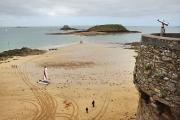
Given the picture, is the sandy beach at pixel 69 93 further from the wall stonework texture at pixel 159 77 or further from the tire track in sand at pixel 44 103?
the wall stonework texture at pixel 159 77

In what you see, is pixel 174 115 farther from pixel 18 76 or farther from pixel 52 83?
pixel 18 76

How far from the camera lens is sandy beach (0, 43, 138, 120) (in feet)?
61.7

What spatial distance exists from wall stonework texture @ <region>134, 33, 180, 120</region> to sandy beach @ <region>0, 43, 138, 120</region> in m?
6.87

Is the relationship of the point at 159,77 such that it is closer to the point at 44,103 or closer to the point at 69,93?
the point at 44,103

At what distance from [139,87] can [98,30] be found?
130 metres

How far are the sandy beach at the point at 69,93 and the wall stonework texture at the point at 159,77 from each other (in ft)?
22.5

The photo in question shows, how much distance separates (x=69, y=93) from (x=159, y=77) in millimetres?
14042

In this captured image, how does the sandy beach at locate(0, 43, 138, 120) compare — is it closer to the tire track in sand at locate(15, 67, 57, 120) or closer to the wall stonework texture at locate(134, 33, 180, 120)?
the tire track in sand at locate(15, 67, 57, 120)

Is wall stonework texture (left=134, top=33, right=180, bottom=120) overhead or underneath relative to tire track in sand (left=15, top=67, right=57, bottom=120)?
overhead

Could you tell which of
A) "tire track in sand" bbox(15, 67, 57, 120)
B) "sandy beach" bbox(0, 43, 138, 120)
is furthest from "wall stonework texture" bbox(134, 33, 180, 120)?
"tire track in sand" bbox(15, 67, 57, 120)

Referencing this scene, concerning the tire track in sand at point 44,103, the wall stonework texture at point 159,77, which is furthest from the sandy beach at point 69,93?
the wall stonework texture at point 159,77

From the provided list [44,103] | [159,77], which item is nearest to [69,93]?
[44,103]

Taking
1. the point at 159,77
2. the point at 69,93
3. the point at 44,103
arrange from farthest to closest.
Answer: the point at 69,93
the point at 44,103
the point at 159,77

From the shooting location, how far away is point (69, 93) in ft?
76.6
